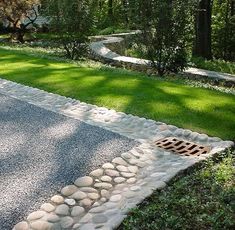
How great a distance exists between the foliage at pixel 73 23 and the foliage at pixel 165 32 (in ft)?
13.7

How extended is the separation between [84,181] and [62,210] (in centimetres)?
68

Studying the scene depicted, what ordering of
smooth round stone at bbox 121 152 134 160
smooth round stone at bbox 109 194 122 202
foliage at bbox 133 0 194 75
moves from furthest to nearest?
foliage at bbox 133 0 194 75 → smooth round stone at bbox 121 152 134 160 → smooth round stone at bbox 109 194 122 202

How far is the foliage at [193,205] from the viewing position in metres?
4.44

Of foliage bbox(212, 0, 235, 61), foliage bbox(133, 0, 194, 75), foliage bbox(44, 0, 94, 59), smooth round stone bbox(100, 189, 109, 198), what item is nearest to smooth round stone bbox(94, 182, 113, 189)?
smooth round stone bbox(100, 189, 109, 198)

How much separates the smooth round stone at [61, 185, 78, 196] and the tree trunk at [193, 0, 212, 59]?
49.8 ft

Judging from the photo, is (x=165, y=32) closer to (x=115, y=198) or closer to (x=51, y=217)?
(x=115, y=198)

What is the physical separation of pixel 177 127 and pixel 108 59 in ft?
33.8

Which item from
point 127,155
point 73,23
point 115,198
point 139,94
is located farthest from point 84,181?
point 73,23

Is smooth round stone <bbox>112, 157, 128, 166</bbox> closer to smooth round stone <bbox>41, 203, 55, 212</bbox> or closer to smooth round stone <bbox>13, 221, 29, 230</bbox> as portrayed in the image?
smooth round stone <bbox>41, 203, 55, 212</bbox>

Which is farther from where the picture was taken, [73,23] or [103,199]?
[73,23]

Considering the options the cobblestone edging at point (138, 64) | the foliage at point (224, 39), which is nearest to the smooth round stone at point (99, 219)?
the cobblestone edging at point (138, 64)

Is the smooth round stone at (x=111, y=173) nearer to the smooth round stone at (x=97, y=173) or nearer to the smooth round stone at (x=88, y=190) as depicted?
the smooth round stone at (x=97, y=173)

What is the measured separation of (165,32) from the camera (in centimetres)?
1245

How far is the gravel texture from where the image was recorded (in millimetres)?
5070
